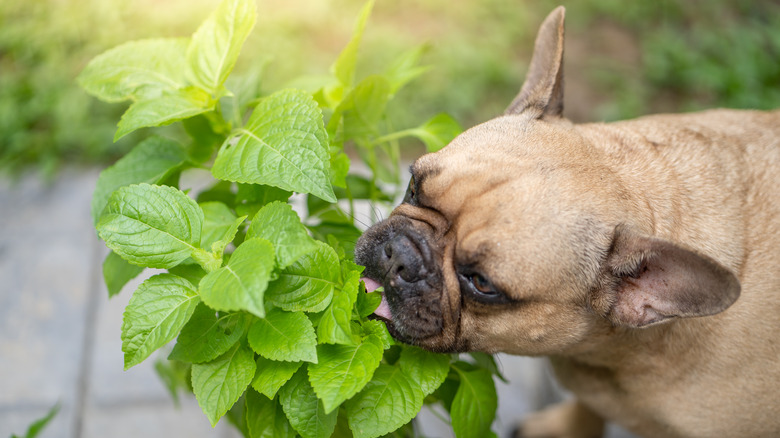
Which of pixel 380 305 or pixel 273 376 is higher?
pixel 273 376

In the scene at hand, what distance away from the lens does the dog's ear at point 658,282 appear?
2.19 meters

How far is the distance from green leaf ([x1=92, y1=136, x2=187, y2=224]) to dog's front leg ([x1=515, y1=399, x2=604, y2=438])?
2.63 m

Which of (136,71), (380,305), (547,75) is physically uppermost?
(136,71)

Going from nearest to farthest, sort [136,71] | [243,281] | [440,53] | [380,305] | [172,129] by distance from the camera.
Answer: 1. [243,281]
2. [136,71]
3. [380,305]
4. [172,129]
5. [440,53]

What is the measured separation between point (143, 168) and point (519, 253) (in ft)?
4.60

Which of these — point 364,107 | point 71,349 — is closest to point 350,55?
point 364,107

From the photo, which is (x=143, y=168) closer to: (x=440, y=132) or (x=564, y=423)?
(x=440, y=132)

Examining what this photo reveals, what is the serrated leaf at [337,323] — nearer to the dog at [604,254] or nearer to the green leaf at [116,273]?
the dog at [604,254]

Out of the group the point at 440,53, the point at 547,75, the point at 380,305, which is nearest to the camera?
the point at 380,305

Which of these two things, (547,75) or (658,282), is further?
(547,75)

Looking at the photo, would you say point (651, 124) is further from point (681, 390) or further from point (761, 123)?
point (681, 390)

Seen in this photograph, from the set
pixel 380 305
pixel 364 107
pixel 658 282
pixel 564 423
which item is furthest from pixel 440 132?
pixel 564 423

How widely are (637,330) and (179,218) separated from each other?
1.83 metres

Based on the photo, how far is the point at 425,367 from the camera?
225cm
